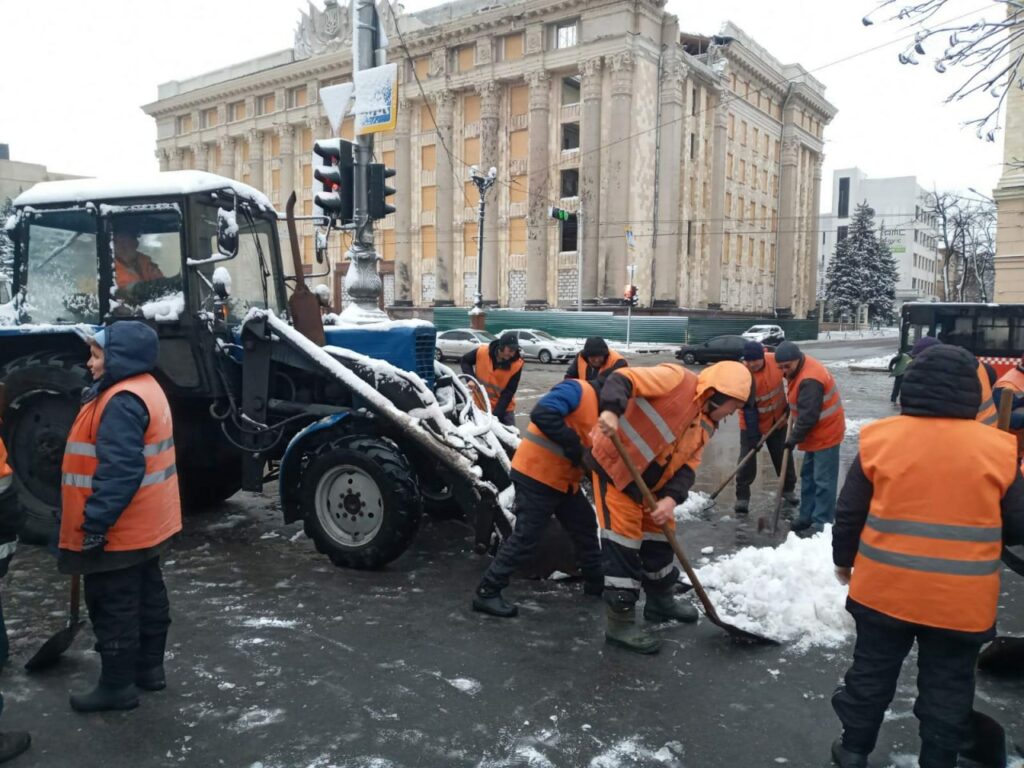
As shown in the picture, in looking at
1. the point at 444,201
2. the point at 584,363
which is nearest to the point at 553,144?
the point at 444,201

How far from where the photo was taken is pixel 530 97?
37.7m

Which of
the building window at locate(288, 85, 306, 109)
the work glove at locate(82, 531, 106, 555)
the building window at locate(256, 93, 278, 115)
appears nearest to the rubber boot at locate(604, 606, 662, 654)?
the work glove at locate(82, 531, 106, 555)

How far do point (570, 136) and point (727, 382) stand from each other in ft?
121

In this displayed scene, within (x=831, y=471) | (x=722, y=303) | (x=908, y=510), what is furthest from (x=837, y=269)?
(x=908, y=510)

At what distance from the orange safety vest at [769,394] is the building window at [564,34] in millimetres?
33124

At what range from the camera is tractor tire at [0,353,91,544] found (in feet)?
18.7

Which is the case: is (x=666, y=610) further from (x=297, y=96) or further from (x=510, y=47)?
(x=297, y=96)

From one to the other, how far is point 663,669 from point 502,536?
5.26 ft

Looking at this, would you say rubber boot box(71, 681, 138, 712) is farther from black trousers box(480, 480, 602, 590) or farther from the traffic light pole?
the traffic light pole

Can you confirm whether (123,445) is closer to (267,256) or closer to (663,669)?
(663,669)

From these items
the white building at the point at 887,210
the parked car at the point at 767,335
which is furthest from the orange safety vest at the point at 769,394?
the white building at the point at 887,210

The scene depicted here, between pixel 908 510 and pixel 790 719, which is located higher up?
pixel 908 510

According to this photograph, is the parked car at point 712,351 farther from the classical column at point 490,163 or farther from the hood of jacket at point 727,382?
the hood of jacket at point 727,382

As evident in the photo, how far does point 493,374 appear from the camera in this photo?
27.8ft
